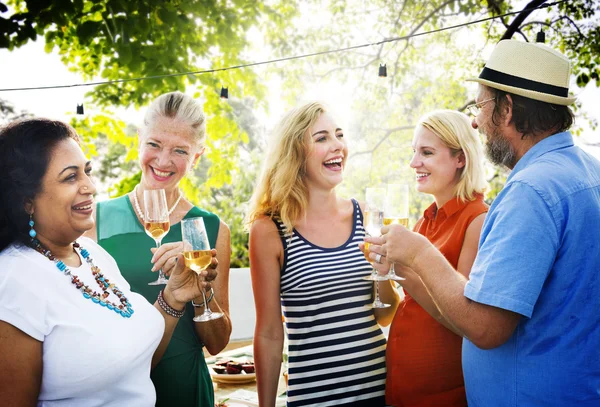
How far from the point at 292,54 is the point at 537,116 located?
8.89 m

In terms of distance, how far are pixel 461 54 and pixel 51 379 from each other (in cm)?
1028

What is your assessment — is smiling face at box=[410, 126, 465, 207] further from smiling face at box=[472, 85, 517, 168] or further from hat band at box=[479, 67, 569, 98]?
hat band at box=[479, 67, 569, 98]

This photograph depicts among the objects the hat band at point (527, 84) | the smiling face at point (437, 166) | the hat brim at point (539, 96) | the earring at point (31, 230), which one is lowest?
the earring at point (31, 230)

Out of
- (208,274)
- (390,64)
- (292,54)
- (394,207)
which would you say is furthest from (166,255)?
(390,64)

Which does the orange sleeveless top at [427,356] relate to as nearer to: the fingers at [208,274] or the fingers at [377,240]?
the fingers at [377,240]

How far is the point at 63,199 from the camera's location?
5.46 ft

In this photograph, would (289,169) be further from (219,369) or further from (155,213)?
(219,369)

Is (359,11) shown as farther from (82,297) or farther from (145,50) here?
(82,297)

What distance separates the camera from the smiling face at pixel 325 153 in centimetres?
264

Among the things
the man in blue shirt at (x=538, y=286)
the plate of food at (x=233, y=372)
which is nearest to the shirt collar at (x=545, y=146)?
the man in blue shirt at (x=538, y=286)

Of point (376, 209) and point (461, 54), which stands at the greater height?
point (461, 54)

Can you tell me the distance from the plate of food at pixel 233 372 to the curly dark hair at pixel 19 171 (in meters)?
1.43

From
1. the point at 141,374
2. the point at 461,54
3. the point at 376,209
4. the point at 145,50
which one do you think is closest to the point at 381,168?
the point at 461,54

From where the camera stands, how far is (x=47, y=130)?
1685mm
